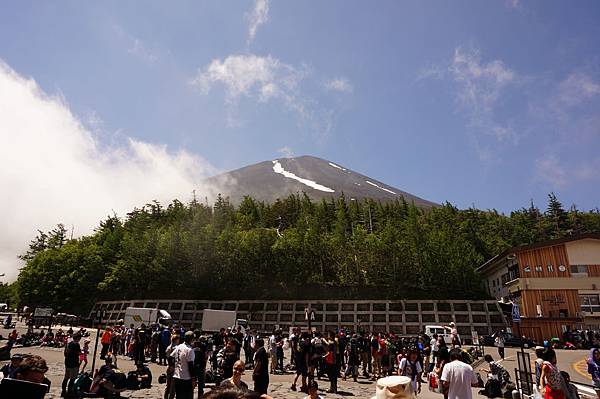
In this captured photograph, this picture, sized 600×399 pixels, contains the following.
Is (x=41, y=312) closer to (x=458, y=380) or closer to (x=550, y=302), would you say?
(x=458, y=380)

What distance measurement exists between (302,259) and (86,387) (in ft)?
144

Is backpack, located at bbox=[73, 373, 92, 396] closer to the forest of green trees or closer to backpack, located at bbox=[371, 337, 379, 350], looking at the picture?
backpack, located at bbox=[371, 337, 379, 350]

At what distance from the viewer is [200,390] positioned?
10773 millimetres

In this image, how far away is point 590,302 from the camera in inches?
1442

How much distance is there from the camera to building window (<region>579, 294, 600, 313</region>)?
36.3m

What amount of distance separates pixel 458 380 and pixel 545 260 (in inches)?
1568

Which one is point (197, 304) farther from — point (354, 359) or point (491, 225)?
point (491, 225)

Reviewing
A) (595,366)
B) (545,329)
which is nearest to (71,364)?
(595,366)

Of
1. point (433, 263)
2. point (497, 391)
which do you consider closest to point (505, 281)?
point (433, 263)

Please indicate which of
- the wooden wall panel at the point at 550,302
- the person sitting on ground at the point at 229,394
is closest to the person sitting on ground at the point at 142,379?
the person sitting on ground at the point at 229,394

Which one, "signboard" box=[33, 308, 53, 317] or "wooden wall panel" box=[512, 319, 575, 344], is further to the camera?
"wooden wall panel" box=[512, 319, 575, 344]

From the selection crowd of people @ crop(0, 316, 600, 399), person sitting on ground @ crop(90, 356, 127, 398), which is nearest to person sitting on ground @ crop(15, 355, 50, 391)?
crowd of people @ crop(0, 316, 600, 399)

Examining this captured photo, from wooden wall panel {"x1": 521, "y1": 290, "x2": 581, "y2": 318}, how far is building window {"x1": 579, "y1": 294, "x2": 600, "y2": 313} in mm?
680

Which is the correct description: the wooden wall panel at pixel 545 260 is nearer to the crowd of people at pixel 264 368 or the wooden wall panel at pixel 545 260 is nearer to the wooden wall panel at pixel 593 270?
the wooden wall panel at pixel 593 270
